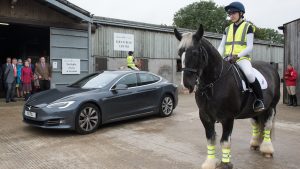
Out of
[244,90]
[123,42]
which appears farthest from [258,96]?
[123,42]

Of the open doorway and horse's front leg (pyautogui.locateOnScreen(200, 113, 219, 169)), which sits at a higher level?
the open doorway

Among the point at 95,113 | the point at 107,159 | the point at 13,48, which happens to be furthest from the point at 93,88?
the point at 13,48

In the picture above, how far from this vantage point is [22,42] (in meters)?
18.7

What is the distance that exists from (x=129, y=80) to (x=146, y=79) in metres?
0.80

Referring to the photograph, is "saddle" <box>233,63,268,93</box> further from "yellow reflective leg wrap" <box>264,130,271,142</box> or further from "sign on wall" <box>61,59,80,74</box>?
"sign on wall" <box>61,59,80,74</box>

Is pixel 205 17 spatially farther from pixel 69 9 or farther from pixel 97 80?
pixel 97 80

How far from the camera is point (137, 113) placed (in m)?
9.66

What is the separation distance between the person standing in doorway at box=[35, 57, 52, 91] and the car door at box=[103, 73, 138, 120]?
590 centimetres

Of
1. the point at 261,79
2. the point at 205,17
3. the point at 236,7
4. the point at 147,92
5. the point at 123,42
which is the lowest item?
the point at 147,92

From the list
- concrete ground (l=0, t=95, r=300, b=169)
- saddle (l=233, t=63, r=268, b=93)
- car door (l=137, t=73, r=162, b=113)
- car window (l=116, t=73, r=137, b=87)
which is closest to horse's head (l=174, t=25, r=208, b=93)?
saddle (l=233, t=63, r=268, b=93)

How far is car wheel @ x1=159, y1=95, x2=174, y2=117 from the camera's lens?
10.6 metres

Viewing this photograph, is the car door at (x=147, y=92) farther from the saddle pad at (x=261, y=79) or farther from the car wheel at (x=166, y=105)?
the saddle pad at (x=261, y=79)

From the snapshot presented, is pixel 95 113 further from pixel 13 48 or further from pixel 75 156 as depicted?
pixel 13 48

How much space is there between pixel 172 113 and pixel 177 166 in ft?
19.5
